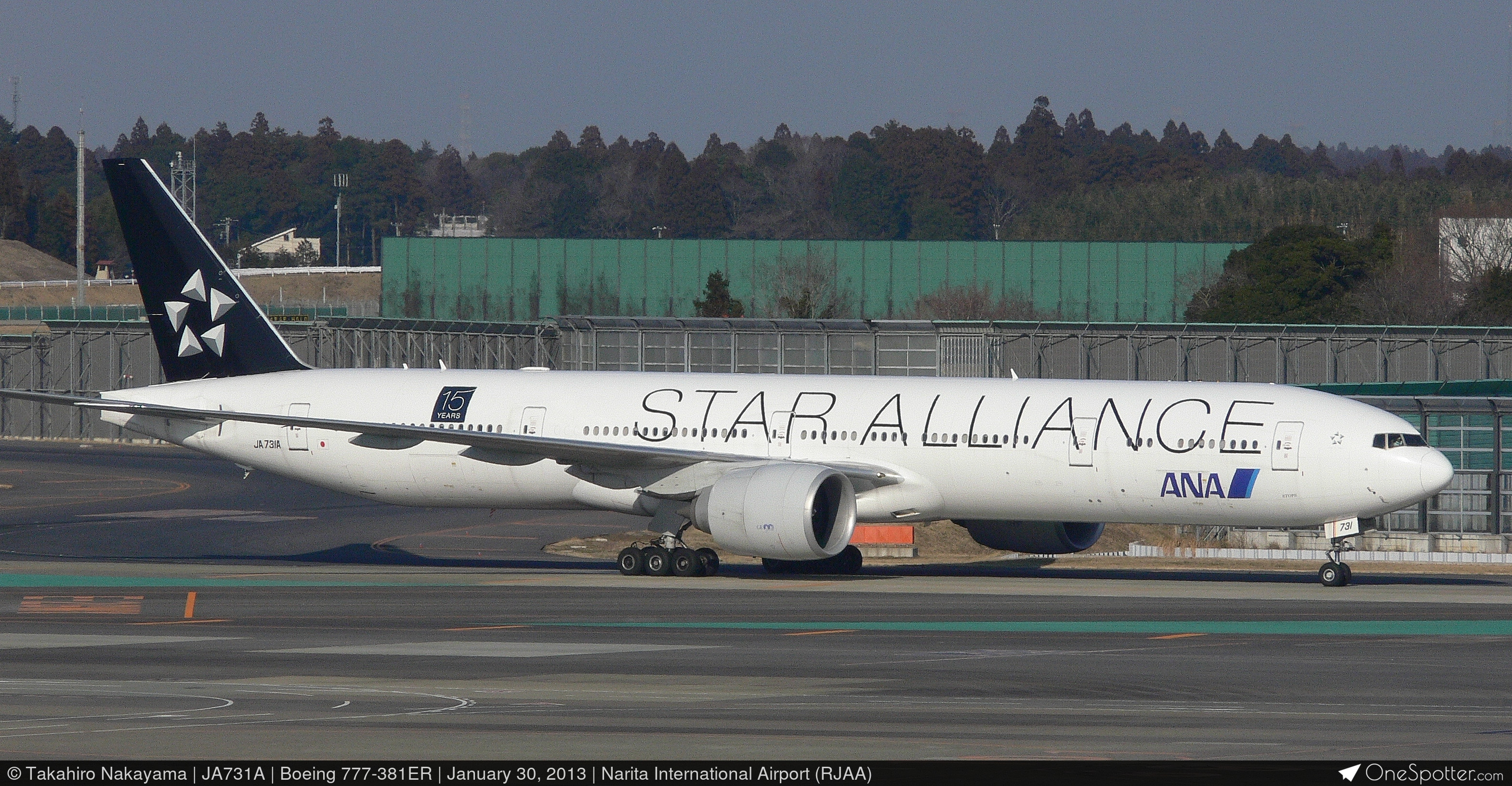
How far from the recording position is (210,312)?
38.1 meters

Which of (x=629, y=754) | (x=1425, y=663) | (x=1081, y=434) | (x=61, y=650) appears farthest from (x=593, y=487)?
(x=629, y=754)

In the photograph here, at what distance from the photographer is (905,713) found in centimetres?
1720

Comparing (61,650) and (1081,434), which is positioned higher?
(1081,434)

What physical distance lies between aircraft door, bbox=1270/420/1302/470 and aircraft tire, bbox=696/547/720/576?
32.7 ft

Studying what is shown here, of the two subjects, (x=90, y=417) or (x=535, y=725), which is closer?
(x=535, y=725)

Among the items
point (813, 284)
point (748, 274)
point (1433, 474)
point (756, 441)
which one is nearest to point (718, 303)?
point (813, 284)

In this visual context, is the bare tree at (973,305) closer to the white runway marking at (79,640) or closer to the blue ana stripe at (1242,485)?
the blue ana stripe at (1242,485)

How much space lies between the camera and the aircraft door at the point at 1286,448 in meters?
30.8

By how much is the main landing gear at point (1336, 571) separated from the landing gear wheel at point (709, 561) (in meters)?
10.7

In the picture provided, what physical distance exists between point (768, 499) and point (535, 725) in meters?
15.0

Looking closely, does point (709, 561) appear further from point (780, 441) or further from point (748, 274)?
point (748, 274)

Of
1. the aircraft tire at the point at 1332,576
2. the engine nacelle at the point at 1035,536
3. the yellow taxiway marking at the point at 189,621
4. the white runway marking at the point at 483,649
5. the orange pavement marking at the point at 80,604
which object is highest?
the engine nacelle at the point at 1035,536

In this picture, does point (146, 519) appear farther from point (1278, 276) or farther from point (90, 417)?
point (1278, 276)

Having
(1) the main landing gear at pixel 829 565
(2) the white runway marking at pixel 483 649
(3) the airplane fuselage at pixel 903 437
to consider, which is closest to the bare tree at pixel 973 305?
(1) the main landing gear at pixel 829 565
